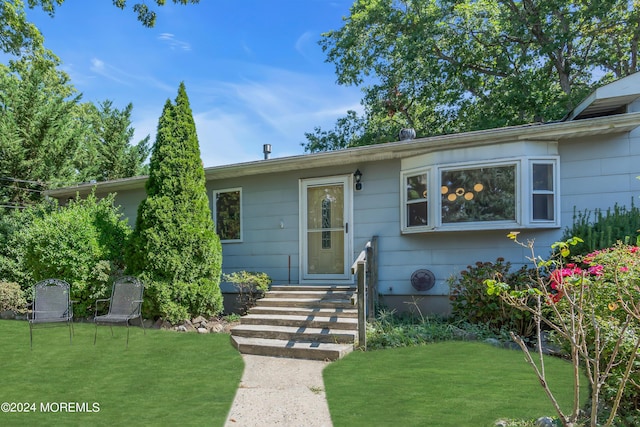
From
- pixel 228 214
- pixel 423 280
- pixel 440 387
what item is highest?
pixel 228 214

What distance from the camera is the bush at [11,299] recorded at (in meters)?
9.37

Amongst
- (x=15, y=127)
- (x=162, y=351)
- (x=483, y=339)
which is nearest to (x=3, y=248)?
(x=15, y=127)

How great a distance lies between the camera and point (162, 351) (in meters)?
6.09

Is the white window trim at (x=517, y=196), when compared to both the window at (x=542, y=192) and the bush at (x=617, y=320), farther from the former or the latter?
the bush at (x=617, y=320)

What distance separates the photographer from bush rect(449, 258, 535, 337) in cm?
629

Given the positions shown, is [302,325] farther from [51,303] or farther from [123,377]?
[51,303]

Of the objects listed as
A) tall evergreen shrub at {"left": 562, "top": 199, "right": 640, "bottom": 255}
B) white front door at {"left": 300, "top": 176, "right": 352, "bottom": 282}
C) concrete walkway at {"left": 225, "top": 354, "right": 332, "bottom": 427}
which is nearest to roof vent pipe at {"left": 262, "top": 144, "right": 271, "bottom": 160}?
white front door at {"left": 300, "top": 176, "right": 352, "bottom": 282}

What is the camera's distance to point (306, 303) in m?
7.33

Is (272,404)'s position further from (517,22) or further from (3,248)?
(517,22)

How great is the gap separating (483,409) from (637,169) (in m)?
4.85

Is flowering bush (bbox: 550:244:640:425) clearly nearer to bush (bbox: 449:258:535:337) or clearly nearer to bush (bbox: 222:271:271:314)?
bush (bbox: 449:258:535:337)

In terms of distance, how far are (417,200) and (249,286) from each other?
134 inches

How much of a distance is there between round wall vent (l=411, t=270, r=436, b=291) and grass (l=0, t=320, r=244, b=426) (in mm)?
3143

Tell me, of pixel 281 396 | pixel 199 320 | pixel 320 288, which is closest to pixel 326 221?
pixel 320 288
